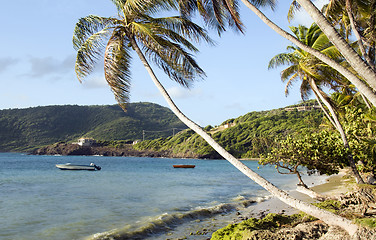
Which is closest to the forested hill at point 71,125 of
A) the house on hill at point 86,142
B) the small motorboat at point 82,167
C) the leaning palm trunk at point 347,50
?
the house on hill at point 86,142

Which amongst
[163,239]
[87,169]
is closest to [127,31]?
[163,239]

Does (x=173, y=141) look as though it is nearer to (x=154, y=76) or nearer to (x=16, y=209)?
(x=16, y=209)

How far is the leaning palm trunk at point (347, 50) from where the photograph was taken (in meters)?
4.70

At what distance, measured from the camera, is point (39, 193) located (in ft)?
67.4

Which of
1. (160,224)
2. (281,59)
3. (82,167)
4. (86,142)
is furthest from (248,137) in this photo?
(160,224)

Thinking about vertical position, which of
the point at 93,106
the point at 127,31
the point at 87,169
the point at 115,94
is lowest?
the point at 87,169

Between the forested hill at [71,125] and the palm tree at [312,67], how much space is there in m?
108

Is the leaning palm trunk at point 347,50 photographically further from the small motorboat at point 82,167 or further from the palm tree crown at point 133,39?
the small motorboat at point 82,167

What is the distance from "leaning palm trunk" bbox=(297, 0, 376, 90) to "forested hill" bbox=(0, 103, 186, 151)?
118 metres

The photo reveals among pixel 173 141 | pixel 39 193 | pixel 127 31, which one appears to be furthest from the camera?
pixel 173 141

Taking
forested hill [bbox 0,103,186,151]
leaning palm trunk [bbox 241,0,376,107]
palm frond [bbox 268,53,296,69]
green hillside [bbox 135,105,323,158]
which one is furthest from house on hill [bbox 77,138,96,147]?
leaning palm trunk [bbox 241,0,376,107]

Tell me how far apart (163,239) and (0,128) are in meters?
131

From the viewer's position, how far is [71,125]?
438 ft

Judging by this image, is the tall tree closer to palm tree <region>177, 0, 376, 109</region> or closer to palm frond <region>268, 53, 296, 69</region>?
palm tree <region>177, 0, 376, 109</region>
